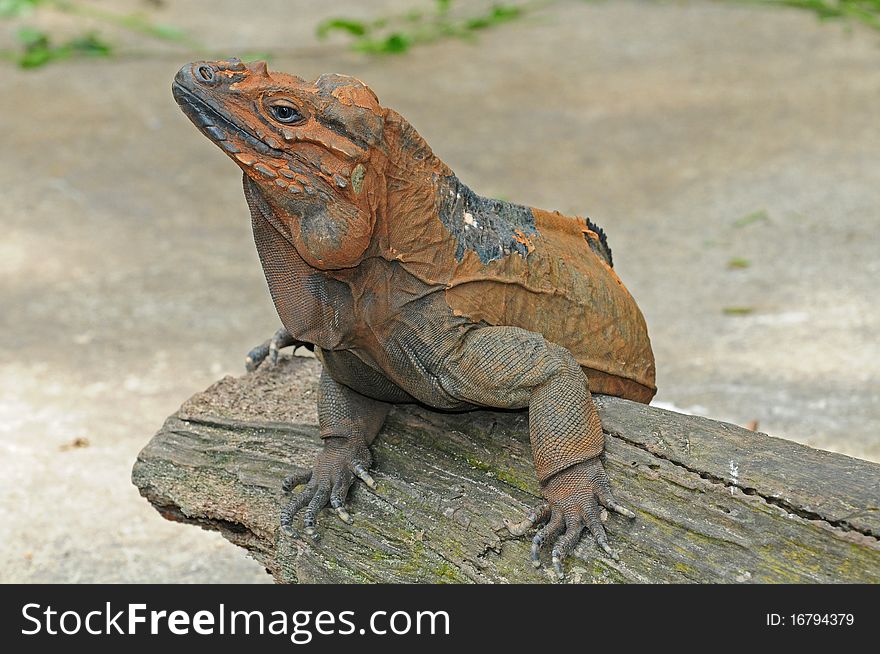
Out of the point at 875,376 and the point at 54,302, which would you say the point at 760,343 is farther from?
the point at 54,302

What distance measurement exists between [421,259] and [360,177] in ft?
1.37

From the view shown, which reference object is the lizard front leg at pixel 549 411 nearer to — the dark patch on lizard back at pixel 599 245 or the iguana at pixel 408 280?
the iguana at pixel 408 280

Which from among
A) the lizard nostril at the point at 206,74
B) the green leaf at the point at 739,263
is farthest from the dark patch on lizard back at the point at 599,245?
the green leaf at the point at 739,263

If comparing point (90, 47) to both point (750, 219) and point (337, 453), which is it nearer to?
point (750, 219)

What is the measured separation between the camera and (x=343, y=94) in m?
3.60

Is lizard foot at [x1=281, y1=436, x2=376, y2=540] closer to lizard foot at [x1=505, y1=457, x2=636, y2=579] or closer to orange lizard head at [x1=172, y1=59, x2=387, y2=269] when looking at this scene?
lizard foot at [x1=505, y1=457, x2=636, y2=579]

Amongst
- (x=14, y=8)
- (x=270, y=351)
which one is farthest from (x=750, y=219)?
(x=14, y=8)

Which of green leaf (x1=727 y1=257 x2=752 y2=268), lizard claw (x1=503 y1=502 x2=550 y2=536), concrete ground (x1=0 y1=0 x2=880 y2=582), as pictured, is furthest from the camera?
green leaf (x1=727 y1=257 x2=752 y2=268)

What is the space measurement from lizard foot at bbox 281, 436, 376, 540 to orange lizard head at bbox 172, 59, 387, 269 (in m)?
1.07

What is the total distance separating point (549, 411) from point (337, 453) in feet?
3.27

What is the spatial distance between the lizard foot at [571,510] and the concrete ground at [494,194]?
2532 millimetres

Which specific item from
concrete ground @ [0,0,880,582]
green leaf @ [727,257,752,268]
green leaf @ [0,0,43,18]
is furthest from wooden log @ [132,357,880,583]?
green leaf @ [0,0,43,18]

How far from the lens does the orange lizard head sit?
3.57 metres

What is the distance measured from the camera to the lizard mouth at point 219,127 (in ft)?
11.7
